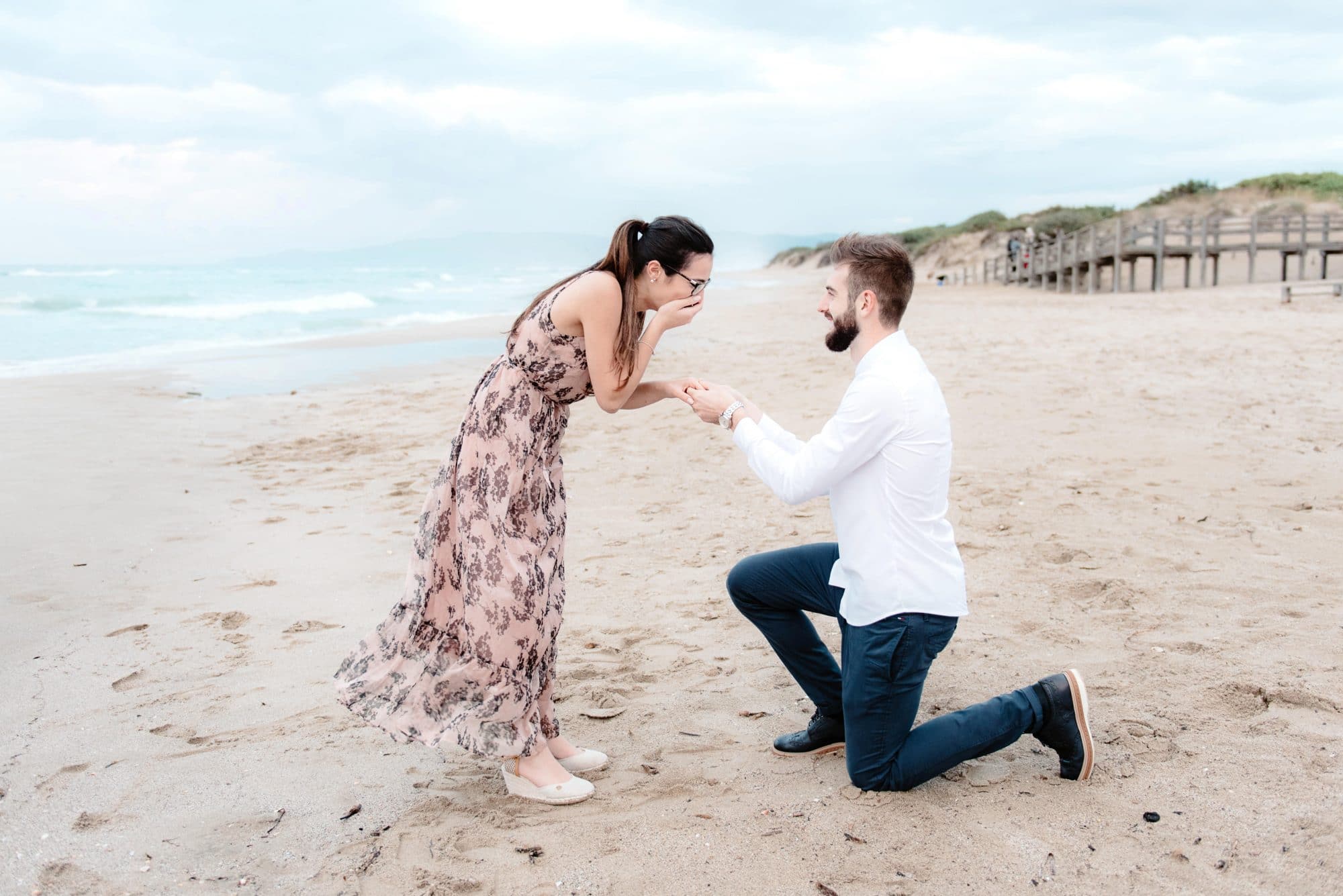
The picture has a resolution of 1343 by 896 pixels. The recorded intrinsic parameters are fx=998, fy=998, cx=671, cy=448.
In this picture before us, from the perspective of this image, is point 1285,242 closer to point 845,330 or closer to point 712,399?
point 845,330

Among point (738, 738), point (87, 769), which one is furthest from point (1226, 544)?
point (87, 769)

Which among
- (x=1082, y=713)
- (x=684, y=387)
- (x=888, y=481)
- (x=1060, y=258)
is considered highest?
(x=1060, y=258)

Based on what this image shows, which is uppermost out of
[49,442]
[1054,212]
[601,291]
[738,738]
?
[1054,212]

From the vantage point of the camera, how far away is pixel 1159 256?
24.3m

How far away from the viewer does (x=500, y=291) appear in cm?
4212

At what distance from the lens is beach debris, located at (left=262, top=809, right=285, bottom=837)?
285 centimetres

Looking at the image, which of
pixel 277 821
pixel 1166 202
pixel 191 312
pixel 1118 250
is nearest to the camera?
pixel 277 821

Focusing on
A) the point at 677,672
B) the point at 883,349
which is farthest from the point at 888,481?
the point at 677,672

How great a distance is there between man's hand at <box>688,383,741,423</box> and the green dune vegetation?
102ft

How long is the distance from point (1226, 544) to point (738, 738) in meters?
3.02

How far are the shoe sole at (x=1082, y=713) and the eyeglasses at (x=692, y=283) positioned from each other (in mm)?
1576

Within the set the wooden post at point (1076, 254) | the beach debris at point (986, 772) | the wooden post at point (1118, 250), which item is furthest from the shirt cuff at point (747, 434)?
the wooden post at point (1076, 254)

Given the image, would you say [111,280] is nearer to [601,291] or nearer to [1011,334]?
[1011,334]

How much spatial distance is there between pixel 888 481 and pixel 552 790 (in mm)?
1369
